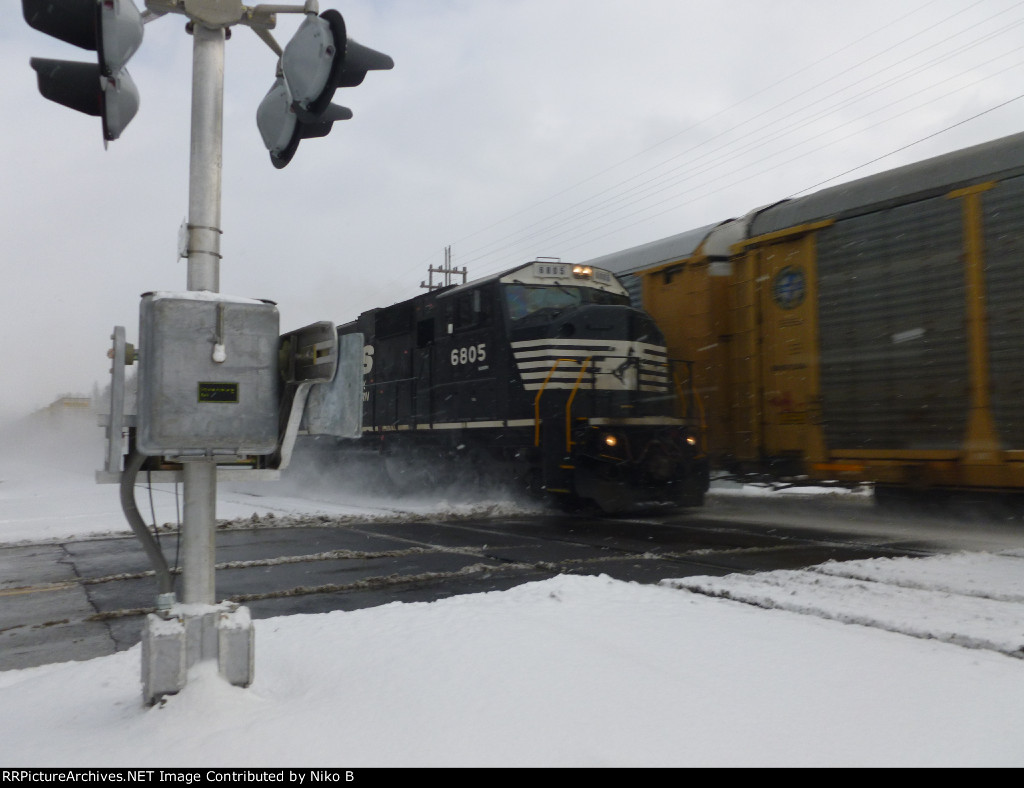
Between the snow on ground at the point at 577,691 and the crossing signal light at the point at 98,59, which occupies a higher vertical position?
the crossing signal light at the point at 98,59

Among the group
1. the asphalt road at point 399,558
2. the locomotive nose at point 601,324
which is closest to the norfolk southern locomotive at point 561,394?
the locomotive nose at point 601,324

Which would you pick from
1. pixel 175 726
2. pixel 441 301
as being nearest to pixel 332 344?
pixel 175 726

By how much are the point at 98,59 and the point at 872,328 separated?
8857 millimetres

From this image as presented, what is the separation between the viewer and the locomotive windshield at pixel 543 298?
38.1 feet

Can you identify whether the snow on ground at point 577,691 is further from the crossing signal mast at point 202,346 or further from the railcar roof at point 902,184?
the railcar roof at point 902,184

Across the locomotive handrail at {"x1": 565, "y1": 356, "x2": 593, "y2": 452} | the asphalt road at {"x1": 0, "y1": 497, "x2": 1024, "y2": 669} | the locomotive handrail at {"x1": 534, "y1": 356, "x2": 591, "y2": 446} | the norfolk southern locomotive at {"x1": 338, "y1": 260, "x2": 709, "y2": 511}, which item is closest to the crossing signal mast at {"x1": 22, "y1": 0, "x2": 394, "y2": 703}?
the asphalt road at {"x1": 0, "y1": 497, "x2": 1024, "y2": 669}

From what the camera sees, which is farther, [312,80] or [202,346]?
[312,80]

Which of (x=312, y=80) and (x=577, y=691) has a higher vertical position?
(x=312, y=80)

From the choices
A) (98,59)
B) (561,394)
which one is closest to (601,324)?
(561,394)

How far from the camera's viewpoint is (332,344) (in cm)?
288

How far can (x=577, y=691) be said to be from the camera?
3105mm

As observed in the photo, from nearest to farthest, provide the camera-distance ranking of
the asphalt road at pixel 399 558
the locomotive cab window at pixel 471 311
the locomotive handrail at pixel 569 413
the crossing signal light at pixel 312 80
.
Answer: the crossing signal light at pixel 312 80 → the asphalt road at pixel 399 558 → the locomotive handrail at pixel 569 413 → the locomotive cab window at pixel 471 311

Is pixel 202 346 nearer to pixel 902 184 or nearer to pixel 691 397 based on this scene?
pixel 902 184

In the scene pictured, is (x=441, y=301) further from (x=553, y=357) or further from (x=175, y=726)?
(x=175, y=726)
